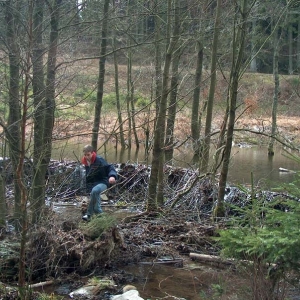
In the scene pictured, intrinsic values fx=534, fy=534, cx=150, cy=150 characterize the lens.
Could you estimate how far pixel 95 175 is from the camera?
33.1ft

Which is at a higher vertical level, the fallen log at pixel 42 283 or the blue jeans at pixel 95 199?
the blue jeans at pixel 95 199

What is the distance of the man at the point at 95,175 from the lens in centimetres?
982

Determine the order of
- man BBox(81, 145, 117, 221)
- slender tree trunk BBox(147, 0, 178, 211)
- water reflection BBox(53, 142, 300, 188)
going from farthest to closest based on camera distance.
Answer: water reflection BBox(53, 142, 300, 188), slender tree trunk BBox(147, 0, 178, 211), man BBox(81, 145, 117, 221)

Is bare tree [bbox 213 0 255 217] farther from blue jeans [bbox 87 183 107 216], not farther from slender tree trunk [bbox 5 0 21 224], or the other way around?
slender tree trunk [bbox 5 0 21 224]

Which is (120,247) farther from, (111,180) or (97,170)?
(97,170)

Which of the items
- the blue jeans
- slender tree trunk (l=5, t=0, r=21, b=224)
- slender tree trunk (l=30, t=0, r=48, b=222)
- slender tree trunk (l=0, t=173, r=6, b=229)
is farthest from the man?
slender tree trunk (l=5, t=0, r=21, b=224)

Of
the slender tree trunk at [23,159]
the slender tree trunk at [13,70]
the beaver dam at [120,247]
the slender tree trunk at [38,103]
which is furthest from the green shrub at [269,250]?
the slender tree trunk at [13,70]

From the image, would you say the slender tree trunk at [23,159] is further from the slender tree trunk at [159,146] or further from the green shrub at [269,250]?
the slender tree trunk at [159,146]

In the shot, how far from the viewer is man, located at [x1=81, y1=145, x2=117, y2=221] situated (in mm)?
9820

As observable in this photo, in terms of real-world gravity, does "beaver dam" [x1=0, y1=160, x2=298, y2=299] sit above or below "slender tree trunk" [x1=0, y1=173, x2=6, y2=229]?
below

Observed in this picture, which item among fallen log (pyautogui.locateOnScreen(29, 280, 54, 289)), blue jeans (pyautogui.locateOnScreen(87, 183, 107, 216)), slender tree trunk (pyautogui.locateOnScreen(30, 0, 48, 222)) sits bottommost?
fallen log (pyautogui.locateOnScreen(29, 280, 54, 289))

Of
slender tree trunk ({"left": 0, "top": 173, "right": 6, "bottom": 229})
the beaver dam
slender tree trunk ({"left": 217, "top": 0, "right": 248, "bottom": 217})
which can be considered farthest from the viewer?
slender tree trunk ({"left": 217, "top": 0, "right": 248, "bottom": 217})

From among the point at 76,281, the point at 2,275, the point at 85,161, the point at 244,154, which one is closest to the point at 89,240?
the point at 76,281

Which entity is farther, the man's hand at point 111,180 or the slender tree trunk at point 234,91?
the slender tree trunk at point 234,91
